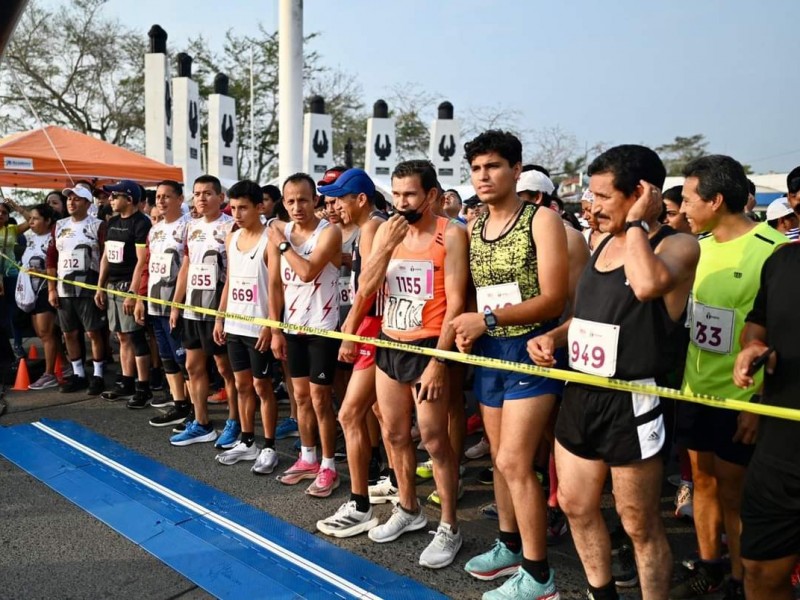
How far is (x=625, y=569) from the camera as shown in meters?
3.26

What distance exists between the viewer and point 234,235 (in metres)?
4.93

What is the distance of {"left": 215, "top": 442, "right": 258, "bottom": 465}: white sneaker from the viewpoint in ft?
15.9

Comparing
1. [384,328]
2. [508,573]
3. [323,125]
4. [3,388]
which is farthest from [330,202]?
[323,125]

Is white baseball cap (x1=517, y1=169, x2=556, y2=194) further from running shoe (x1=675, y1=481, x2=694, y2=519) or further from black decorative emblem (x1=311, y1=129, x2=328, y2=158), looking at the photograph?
black decorative emblem (x1=311, y1=129, x2=328, y2=158)

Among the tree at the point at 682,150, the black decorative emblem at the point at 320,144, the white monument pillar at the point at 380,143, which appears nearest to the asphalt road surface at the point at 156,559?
the black decorative emblem at the point at 320,144

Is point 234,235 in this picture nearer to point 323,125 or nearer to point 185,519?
point 185,519

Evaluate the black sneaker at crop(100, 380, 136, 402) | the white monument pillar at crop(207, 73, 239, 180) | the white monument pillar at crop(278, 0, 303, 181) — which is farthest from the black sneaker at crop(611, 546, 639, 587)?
the white monument pillar at crop(207, 73, 239, 180)

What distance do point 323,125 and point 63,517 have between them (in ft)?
49.5

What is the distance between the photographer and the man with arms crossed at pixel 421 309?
3.20 meters

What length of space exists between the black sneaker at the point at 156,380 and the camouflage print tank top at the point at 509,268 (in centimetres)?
512

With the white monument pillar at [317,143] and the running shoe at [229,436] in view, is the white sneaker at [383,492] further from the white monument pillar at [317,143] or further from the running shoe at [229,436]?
the white monument pillar at [317,143]

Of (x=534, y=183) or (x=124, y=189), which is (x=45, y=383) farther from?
(x=534, y=183)

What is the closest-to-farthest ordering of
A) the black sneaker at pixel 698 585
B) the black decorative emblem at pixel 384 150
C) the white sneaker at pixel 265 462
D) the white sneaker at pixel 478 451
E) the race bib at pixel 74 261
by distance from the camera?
1. the black sneaker at pixel 698 585
2. the white sneaker at pixel 265 462
3. the white sneaker at pixel 478 451
4. the race bib at pixel 74 261
5. the black decorative emblem at pixel 384 150

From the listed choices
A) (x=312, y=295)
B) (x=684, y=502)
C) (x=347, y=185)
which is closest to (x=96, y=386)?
(x=312, y=295)
